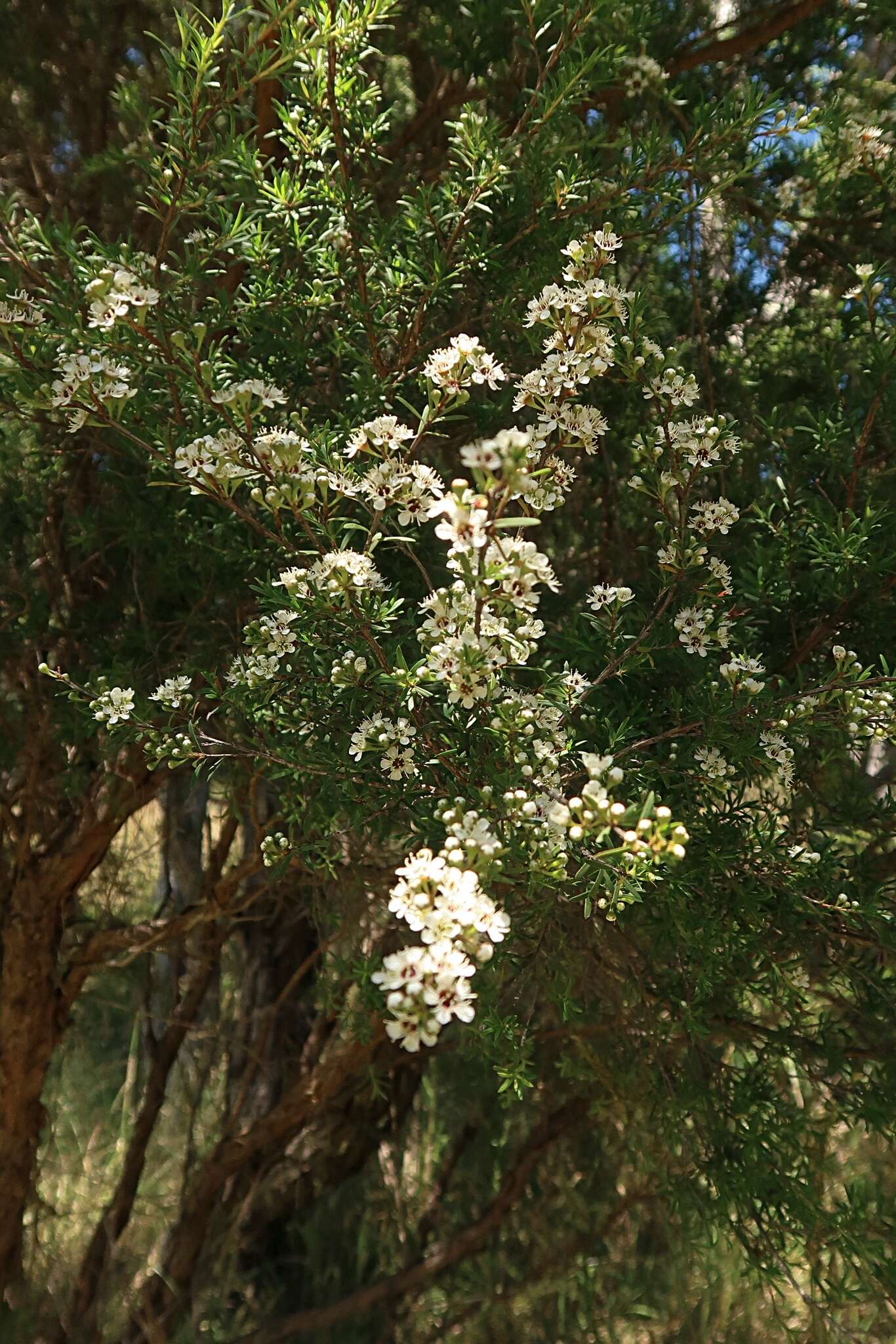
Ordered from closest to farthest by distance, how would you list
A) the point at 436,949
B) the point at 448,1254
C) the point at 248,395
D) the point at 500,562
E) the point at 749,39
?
the point at 436,949, the point at 500,562, the point at 248,395, the point at 749,39, the point at 448,1254

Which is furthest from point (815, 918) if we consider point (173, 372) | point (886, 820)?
point (173, 372)

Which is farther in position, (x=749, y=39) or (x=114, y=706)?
(x=749, y=39)

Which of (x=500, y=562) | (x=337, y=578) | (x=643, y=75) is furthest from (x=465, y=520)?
(x=643, y=75)

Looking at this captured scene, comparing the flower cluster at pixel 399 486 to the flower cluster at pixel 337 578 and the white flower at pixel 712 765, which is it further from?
the white flower at pixel 712 765

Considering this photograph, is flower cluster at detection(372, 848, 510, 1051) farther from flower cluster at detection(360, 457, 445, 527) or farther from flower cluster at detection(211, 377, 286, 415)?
flower cluster at detection(211, 377, 286, 415)

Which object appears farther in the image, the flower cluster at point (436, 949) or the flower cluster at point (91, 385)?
the flower cluster at point (91, 385)

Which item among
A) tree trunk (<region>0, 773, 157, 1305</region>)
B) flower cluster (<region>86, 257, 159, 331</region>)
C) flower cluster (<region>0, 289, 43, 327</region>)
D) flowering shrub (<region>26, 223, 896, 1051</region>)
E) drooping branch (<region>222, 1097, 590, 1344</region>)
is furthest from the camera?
drooping branch (<region>222, 1097, 590, 1344</region>)

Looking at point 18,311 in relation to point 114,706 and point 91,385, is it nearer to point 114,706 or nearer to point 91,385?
point 91,385

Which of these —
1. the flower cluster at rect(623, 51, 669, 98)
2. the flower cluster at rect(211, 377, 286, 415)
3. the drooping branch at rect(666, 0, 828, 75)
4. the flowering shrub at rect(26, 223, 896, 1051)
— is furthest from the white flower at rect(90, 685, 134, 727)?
the drooping branch at rect(666, 0, 828, 75)

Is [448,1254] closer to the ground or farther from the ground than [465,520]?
closer to the ground

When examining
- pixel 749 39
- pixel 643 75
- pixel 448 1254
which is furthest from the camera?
pixel 448 1254

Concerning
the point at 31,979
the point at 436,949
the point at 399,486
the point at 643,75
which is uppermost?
the point at 643,75

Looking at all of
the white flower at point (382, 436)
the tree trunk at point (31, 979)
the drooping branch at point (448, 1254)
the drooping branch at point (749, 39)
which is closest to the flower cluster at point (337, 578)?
the white flower at point (382, 436)

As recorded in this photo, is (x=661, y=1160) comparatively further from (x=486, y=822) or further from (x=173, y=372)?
(x=173, y=372)
